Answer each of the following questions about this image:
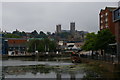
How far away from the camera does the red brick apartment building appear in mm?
100369

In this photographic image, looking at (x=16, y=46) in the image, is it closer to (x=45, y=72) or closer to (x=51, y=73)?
(x=45, y=72)

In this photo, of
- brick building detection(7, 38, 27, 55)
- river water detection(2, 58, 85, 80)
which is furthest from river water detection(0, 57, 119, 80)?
brick building detection(7, 38, 27, 55)

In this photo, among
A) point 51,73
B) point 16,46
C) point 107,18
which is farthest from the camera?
point 16,46

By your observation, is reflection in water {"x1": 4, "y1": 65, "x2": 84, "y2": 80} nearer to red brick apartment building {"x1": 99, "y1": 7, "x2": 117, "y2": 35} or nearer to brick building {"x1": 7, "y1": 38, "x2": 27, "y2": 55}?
red brick apartment building {"x1": 99, "y1": 7, "x2": 117, "y2": 35}

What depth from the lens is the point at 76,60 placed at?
72625 mm

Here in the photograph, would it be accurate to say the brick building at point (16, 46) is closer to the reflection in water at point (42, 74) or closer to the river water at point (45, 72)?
the river water at point (45, 72)

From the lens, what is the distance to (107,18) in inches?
4149

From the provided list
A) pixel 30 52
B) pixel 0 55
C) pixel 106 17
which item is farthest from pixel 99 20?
pixel 0 55

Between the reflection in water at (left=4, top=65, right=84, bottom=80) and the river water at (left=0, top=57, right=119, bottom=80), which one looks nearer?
the river water at (left=0, top=57, right=119, bottom=80)

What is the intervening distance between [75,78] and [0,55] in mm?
99136

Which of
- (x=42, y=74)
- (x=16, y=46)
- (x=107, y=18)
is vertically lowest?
(x=42, y=74)

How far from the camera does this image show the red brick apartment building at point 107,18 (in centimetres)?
10037

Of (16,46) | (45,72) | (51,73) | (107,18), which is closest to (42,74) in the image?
(51,73)

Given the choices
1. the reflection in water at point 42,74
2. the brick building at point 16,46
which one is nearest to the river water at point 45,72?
the reflection in water at point 42,74
